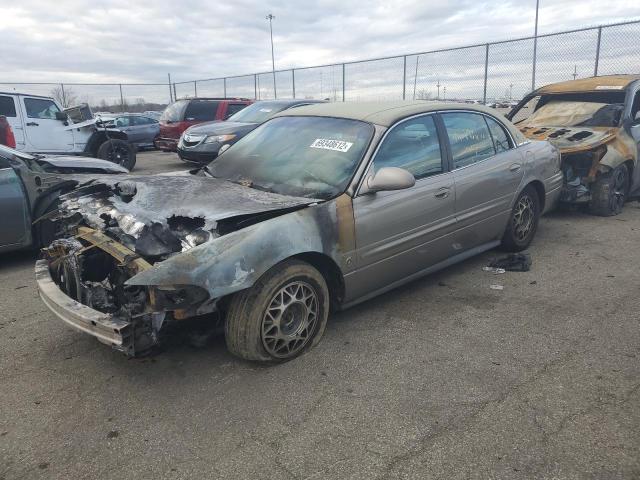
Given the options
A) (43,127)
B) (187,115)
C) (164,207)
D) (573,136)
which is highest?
(187,115)

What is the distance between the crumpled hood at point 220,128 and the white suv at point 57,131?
2158mm

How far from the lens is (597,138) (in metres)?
6.47

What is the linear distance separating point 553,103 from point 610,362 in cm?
584

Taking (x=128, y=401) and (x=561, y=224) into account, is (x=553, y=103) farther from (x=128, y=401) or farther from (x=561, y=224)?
(x=128, y=401)

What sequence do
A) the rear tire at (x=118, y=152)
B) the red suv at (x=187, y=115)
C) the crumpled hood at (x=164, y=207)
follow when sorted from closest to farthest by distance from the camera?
the crumpled hood at (x=164, y=207) → the rear tire at (x=118, y=152) → the red suv at (x=187, y=115)

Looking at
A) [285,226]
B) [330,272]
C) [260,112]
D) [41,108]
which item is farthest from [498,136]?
[41,108]

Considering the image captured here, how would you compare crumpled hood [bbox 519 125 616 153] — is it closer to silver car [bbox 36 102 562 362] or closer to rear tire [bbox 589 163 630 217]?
rear tire [bbox 589 163 630 217]

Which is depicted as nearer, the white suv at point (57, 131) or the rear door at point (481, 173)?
the rear door at point (481, 173)

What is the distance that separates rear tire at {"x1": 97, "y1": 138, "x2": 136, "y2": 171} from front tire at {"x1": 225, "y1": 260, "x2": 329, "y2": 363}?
9.88 meters

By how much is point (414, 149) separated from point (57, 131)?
9733mm

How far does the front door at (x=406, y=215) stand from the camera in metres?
3.45

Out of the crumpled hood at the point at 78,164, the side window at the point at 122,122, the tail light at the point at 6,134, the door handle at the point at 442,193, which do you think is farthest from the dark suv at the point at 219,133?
the side window at the point at 122,122

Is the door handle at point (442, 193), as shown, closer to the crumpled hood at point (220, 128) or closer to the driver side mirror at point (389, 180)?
the driver side mirror at point (389, 180)

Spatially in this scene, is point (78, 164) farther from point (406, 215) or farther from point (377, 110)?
point (406, 215)
